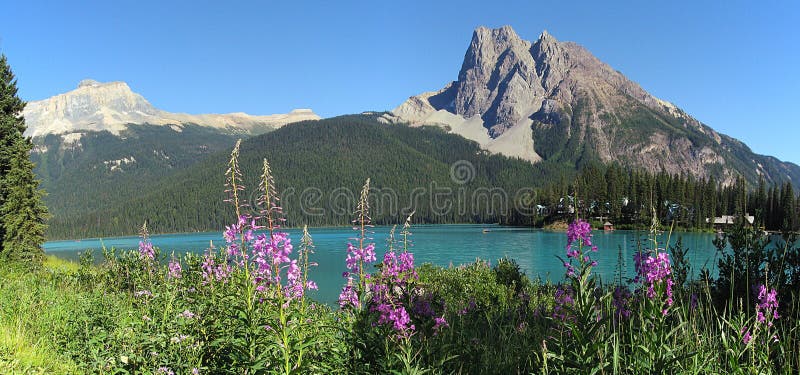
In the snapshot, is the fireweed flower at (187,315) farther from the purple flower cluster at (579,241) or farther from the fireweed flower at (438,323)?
the purple flower cluster at (579,241)

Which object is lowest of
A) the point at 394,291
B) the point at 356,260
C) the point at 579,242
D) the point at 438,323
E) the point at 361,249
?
the point at 438,323

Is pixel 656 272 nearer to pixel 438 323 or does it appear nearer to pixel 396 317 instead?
pixel 438 323

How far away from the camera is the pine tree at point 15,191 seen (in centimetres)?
2261

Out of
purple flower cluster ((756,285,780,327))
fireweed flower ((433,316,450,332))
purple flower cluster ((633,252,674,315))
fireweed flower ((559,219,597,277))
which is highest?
fireweed flower ((559,219,597,277))

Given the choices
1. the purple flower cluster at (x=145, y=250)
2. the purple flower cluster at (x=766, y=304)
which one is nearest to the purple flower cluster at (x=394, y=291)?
the purple flower cluster at (x=766, y=304)

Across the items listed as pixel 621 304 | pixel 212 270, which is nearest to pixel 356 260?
pixel 621 304

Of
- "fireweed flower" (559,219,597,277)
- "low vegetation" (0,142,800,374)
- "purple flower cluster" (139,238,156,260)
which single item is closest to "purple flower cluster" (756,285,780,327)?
"low vegetation" (0,142,800,374)

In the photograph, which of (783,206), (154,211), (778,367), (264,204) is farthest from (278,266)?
(154,211)

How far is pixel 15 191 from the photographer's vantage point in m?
23.0

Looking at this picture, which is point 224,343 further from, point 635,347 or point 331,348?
point 635,347

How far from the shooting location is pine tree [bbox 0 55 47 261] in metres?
22.6

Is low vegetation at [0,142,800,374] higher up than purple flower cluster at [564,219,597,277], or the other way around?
purple flower cluster at [564,219,597,277]

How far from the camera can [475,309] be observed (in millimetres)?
9352

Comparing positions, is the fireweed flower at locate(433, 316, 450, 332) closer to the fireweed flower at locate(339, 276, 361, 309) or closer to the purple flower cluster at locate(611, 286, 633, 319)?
the fireweed flower at locate(339, 276, 361, 309)
